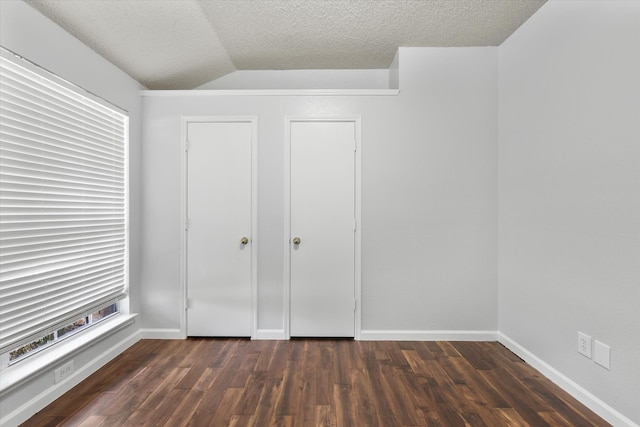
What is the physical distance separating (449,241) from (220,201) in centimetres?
215

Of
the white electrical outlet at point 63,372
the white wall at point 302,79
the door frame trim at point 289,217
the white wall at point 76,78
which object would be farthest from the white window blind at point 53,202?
the door frame trim at point 289,217

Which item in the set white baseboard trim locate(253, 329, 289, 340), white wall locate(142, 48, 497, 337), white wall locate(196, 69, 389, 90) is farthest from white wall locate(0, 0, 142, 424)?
white baseboard trim locate(253, 329, 289, 340)

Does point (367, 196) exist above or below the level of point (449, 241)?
above

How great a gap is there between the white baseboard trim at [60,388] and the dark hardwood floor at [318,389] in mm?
41

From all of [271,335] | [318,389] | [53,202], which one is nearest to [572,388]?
[318,389]

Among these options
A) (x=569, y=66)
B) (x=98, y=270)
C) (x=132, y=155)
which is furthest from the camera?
(x=132, y=155)

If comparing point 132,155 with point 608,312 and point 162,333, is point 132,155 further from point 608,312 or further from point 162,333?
point 608,312

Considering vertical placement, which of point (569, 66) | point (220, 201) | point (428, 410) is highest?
point (569, 66)

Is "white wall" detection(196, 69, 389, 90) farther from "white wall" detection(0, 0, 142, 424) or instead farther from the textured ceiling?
"white wall" detection(0, 0, 142, 424)

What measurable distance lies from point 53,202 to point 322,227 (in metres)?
2.00

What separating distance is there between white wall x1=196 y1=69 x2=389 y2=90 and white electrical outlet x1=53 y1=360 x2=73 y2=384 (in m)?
2.69

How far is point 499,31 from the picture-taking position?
9.05ft

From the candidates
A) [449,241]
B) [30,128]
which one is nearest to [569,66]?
[449,241]

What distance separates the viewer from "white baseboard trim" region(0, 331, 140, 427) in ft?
5.96
